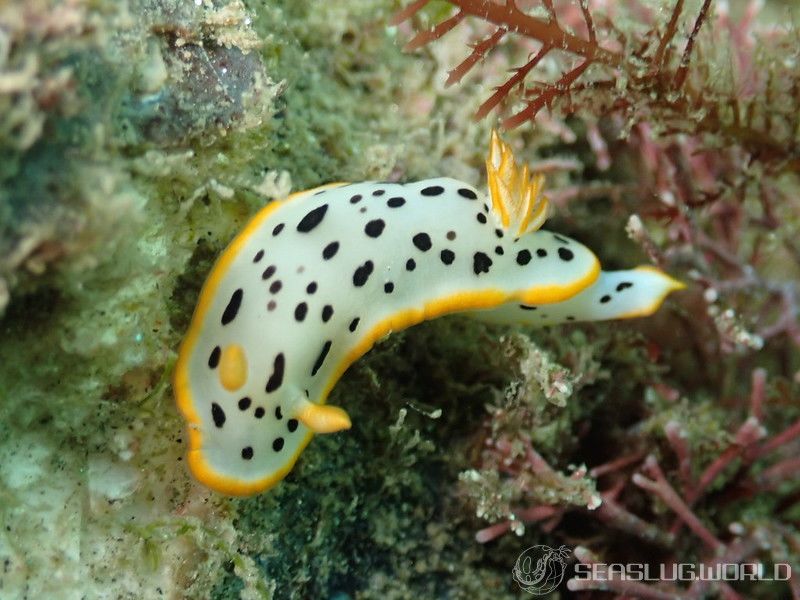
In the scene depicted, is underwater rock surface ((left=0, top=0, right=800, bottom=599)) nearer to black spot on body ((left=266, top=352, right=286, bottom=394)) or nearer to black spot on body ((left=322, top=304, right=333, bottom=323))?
black spot on body ((left=266, top=352, right=286, bottom=394))

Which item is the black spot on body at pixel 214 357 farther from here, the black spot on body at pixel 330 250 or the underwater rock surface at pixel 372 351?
the black spot on body at pixel 330 250

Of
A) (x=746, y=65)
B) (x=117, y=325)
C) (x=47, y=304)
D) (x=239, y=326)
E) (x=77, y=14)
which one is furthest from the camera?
(x=746, y=65)

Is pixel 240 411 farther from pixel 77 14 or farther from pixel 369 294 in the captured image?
pixel 77 14

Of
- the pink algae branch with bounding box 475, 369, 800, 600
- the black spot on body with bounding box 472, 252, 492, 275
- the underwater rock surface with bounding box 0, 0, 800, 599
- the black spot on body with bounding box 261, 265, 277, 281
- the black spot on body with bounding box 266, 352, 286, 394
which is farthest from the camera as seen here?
the pink algae branch with bounding box 475, 369, 800, 600

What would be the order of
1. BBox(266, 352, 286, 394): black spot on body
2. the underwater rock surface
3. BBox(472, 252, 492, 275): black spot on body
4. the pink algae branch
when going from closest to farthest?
the underwater rock surface, BBox(266, 352, 286, 394): black spot on body, BBox(472, 252, 492, 275): black spot on body, the pink algae branch

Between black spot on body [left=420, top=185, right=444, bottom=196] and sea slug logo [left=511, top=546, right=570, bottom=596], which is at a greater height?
black spot on body [left=420, top=185, right=444, bottom=196]

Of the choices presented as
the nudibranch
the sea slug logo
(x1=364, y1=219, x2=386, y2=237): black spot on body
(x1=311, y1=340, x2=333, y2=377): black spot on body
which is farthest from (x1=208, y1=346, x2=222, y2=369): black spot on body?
the sea slug logo

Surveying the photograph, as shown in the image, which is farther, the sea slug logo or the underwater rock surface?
the sea slug logo

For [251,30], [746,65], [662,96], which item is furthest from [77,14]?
[746,65]
